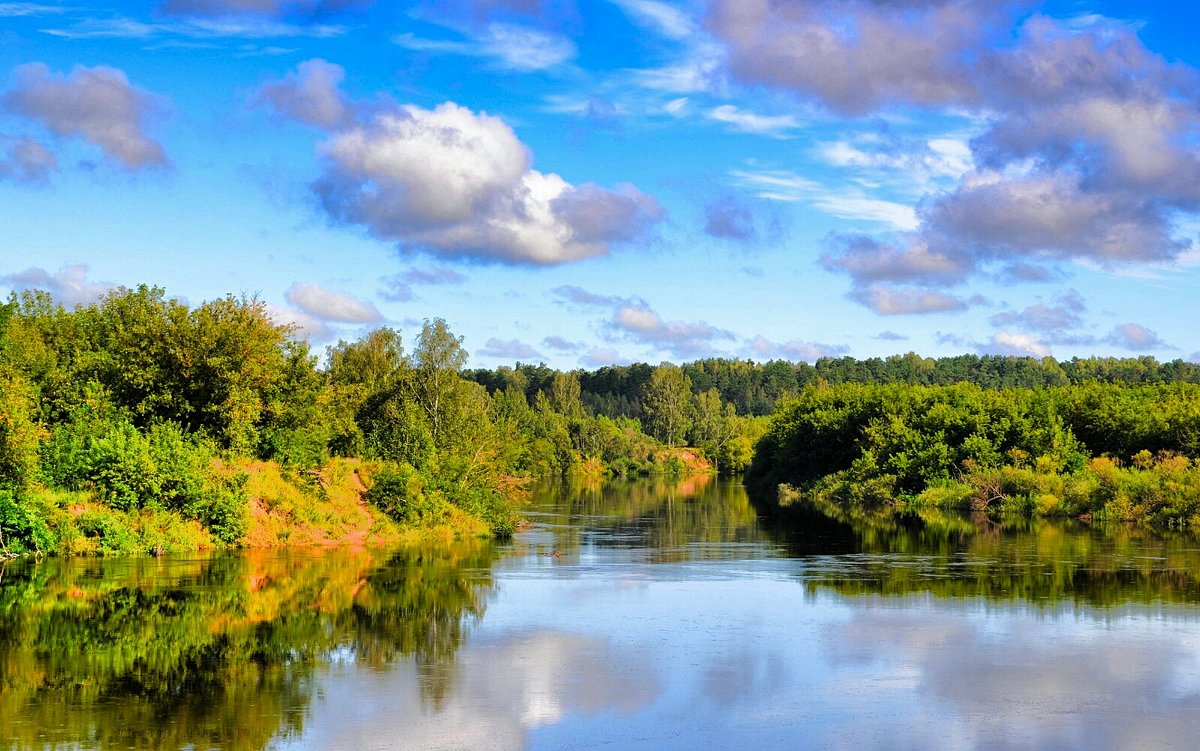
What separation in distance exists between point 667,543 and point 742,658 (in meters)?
24.1

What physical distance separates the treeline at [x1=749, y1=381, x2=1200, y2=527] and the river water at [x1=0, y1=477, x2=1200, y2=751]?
64.5ft

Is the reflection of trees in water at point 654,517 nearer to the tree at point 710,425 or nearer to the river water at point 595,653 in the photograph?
the river water at point 595,653

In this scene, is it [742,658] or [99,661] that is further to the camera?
[742,658]

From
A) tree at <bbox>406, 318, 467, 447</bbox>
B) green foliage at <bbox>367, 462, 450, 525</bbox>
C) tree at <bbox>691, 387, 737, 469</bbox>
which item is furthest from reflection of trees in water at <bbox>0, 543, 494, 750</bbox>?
tree at <bbox>691, 387, 737, 469</bbox>

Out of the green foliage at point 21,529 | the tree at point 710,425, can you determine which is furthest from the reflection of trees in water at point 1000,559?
the tree at point 710,425

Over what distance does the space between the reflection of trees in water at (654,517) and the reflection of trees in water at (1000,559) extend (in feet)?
10.7

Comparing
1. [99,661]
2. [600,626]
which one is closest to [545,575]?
[600,626]

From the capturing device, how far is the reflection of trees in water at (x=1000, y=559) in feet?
93.0

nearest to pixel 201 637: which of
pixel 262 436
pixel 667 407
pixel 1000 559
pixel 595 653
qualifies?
pixel 595 653

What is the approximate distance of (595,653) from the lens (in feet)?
65.1

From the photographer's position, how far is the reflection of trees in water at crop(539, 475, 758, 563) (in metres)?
43.4

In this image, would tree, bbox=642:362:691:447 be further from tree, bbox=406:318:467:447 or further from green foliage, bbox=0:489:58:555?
green foliage, bbox=0:489:58:555

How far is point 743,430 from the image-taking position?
487ft

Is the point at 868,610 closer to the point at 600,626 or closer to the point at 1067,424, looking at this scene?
the point at 600,626
